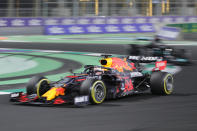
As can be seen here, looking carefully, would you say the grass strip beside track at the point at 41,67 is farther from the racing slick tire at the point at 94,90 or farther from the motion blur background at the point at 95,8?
the motion blur background at the point at 95,8

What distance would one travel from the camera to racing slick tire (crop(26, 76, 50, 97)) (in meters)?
9.21

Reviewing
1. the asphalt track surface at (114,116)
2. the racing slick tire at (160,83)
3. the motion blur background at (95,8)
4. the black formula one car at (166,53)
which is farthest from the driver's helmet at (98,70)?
the motion blur background at (95,8)

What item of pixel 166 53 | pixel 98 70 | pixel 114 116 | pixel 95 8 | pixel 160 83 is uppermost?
pixel 95 8

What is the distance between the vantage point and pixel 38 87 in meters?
9.19

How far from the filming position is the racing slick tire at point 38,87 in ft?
30.2

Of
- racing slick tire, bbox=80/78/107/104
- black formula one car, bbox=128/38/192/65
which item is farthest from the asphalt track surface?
black formula one car, bbox=128/38/192/65

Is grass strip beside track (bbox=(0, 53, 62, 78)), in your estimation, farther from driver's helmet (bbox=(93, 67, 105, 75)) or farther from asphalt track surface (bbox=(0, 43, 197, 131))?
driver's helmet (bbox=(93, 67, 105, 75))

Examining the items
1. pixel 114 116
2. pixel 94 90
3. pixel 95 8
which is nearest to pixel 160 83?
pixel 94 90

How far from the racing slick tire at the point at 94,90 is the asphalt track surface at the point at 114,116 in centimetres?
16

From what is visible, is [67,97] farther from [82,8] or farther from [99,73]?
[82,8]

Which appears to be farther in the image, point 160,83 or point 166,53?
point 166,53

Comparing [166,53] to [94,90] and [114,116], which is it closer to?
[94,90]

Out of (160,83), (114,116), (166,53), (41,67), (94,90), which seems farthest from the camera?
(166,53)

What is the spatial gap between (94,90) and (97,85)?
0.19 metres
